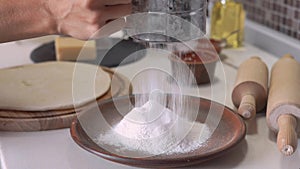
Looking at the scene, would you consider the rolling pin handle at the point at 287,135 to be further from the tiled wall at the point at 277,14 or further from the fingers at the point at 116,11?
the tiled wall at the point at 277,14

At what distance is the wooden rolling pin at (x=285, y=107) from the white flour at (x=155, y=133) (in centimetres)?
11

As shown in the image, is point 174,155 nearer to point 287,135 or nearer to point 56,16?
point 287,135

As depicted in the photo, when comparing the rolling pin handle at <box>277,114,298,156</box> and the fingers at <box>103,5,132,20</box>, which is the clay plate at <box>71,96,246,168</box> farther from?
the fingers at <box>103,5,132,20</box>

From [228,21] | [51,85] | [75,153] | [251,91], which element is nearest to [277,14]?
[228,21]

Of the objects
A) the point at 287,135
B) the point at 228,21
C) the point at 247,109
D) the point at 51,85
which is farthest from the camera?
the point at 228,21

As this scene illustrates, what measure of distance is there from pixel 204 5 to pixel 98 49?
0.45 meters

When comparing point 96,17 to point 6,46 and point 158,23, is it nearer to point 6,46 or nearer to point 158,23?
point 158,23

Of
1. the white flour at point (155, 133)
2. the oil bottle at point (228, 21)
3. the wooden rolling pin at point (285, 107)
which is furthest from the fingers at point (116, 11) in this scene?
the oil bottle at point (228, 21)

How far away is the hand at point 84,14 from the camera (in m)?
0.78

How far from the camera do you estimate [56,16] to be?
84cm

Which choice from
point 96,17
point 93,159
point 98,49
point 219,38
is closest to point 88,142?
point 93,159

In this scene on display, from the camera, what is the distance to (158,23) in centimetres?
76

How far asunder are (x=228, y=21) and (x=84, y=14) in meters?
0.55

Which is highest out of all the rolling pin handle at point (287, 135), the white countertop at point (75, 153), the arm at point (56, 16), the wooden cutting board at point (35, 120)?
the arm at point (56, 16)
